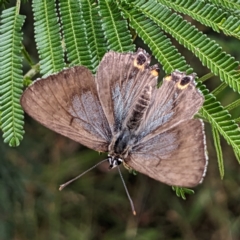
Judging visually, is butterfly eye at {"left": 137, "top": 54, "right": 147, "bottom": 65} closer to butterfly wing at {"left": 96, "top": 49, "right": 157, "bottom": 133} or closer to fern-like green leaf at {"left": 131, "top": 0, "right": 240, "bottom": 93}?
butterfly wing at {"left": 96, "top": 49, "right": 157, "bottom": 133}

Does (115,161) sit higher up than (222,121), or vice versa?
(222,121)

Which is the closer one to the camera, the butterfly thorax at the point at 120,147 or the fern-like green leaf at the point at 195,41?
the fern-like green leaf at the point at 195,41

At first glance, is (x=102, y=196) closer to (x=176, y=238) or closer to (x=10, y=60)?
(x=176, y=238)

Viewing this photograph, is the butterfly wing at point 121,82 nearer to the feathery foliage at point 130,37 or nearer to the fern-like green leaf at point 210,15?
the feathery foliage at point 130,37

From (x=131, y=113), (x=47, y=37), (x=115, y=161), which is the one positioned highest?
(x=47, y=37)

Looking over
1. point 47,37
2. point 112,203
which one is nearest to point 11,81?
point 47,37

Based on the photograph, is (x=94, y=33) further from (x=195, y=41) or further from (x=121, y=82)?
(x=195, y=41)

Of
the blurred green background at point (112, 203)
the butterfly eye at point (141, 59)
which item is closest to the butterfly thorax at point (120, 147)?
the butterfly eye at point (141, 59)

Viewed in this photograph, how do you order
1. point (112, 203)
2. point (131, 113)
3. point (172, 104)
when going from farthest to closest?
point (112, 203)
point (131, 113)
point (172, 104)
